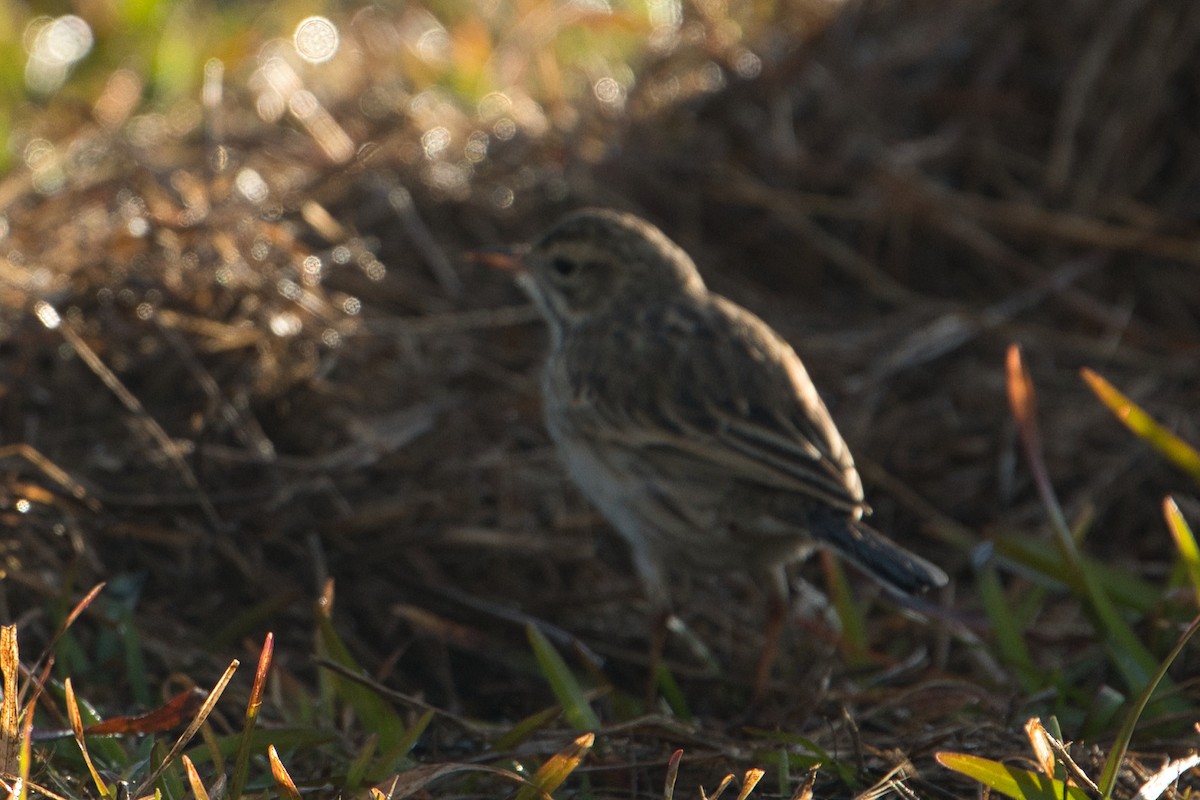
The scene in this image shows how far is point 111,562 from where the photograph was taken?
404 cm

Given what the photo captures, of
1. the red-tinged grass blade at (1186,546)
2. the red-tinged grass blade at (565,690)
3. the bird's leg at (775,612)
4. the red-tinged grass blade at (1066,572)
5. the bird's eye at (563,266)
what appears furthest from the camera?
the bird's eye at (563,266)

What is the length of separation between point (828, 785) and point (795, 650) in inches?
47.5

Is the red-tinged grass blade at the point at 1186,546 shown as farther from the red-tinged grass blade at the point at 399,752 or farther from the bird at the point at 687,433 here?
the red-tinged grass blade at the point at 399,752

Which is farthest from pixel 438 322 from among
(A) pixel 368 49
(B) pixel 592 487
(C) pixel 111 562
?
(A) pixel 368 49

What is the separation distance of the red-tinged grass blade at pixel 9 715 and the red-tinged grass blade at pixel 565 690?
1.21 metres

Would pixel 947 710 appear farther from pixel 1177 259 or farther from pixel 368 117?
pixel 368 117

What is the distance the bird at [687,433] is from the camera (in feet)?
12.6

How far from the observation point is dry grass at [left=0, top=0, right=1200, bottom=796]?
397cm

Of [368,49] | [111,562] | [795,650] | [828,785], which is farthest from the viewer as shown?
[368,49]

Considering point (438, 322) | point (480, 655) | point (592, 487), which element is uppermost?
point (438, 322)

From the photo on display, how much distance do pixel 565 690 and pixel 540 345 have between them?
7.30 ft

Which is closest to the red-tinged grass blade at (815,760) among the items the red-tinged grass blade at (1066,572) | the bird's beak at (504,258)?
the red-tinged grass blade at (1066,572)

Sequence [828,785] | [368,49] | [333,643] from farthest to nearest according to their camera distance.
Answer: [368,49]
[333,643]
[828,785]

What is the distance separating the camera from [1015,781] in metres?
2.87
